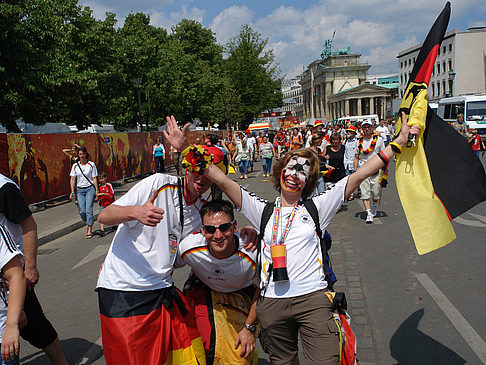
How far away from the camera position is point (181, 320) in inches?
114

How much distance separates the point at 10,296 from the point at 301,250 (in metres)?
1.68

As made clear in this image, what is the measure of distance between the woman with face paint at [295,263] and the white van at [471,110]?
23.8 m

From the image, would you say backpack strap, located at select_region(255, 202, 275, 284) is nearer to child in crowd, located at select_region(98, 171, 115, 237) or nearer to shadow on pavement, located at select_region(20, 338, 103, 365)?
shadow on pavement, located at select_region(20, 338, 103, 365)

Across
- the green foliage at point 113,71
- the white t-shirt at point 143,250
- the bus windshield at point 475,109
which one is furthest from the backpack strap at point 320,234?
the bus windshield at point 475,109

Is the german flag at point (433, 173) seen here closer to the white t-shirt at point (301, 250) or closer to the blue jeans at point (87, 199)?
the white t-shirt at point (301, 250)

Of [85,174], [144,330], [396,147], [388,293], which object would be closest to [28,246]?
[144,330]

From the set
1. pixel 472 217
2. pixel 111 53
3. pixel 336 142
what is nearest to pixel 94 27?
pixel 111 53

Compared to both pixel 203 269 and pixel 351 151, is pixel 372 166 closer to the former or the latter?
pixel 203 269

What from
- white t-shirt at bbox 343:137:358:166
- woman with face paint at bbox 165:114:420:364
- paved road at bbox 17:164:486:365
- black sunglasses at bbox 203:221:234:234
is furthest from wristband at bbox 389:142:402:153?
white t-shirt at bbox 343:137:358:166

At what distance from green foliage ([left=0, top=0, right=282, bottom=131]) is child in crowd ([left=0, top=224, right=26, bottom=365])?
14347 mm

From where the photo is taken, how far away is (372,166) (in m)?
3.02

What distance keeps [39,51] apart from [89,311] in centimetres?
1420

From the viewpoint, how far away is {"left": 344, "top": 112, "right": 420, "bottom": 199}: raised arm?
299 cm

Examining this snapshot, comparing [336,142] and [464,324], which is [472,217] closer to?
[336,142]
